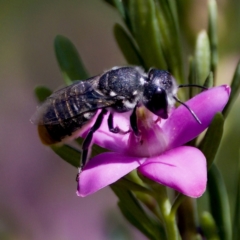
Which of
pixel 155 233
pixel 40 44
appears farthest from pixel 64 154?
pixel 40 44

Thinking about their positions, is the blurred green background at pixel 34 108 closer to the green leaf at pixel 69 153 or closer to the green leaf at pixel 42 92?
the green leaf at pixel 42 92

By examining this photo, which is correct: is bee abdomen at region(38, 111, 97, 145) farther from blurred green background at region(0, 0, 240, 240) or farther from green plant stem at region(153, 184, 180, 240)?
blurred green background at region(0, 0, 240, 240)

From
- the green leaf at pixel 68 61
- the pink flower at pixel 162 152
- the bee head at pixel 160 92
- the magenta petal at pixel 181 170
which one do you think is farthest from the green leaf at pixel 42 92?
the magenta petal at pixel 181 170

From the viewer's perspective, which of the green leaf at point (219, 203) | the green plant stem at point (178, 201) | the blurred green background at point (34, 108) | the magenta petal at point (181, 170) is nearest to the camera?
the magenta petal at point (181, 170)

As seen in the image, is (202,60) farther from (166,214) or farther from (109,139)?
(166,214)

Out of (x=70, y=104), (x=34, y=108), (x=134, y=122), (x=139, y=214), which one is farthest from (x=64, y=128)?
(x=34, y=108)

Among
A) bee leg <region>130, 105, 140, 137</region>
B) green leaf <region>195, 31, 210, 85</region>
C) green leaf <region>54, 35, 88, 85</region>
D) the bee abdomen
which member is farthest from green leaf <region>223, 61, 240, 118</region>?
green leaf <region>54, 35, 88, 85</region>

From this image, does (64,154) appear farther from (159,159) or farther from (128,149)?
(159,159)
